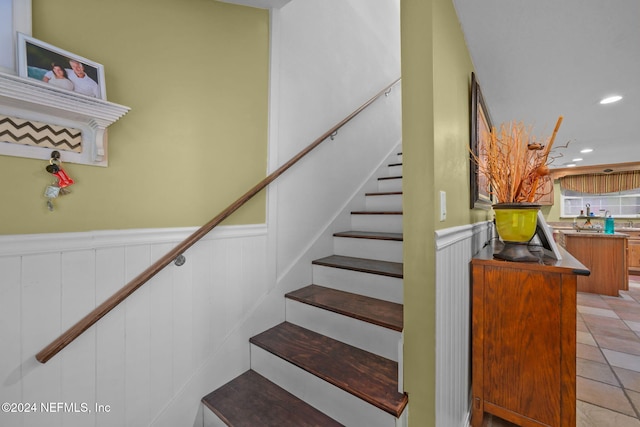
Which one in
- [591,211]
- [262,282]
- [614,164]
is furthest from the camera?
[591,211]

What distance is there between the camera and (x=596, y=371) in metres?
2.04

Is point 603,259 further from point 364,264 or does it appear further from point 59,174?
point 59,174

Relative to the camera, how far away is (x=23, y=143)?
2.87 ft

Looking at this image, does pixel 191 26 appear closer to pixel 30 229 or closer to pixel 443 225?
pixel 30 229

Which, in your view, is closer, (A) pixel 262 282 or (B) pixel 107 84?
(B) pixel 107 84

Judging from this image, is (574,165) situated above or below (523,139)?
above

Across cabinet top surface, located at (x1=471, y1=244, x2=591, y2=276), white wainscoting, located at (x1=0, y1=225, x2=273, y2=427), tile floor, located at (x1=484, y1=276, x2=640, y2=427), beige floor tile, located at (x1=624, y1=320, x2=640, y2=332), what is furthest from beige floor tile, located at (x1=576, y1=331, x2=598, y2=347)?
white wainscoting, located at (x1=0, y1=225, x2=273, y2=427)

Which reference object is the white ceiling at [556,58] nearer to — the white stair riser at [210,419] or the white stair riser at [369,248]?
the white stair riser at [369,248]

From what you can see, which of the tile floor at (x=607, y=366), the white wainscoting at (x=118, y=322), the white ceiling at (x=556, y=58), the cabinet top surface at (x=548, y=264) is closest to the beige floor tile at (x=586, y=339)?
Answer: the tile floor at (x=607, y=366)

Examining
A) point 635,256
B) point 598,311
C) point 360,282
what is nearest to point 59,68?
point 360,282

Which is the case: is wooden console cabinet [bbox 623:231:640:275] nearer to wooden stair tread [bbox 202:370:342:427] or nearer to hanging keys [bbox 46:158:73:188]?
wooden stair tread [bbox 202:370:342:427]

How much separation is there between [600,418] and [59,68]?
3.16 metres

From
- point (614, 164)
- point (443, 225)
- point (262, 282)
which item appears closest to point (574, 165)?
point (614, 164)

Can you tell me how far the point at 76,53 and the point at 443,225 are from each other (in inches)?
60.5
